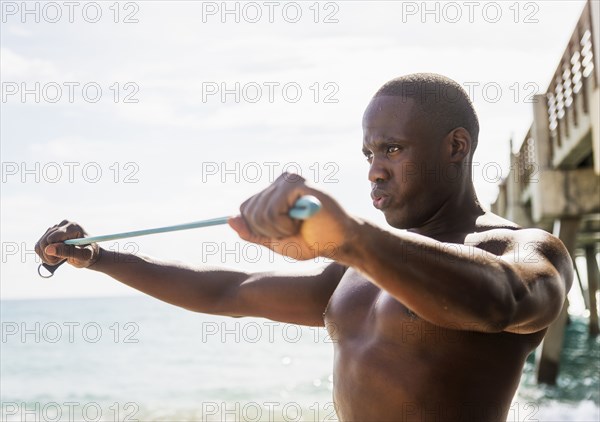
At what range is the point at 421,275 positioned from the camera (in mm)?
1473

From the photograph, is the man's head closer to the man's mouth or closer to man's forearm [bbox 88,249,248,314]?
the man's mouth

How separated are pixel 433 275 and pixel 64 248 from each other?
5.49 feet

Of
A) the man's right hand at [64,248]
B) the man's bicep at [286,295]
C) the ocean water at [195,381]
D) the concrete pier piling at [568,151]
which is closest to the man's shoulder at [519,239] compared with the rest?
the man's bicep at [286,295]

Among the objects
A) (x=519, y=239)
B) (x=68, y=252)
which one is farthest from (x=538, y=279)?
(x=68, y=252)

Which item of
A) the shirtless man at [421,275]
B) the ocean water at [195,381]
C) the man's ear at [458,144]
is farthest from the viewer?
the ocean water at [195,381]

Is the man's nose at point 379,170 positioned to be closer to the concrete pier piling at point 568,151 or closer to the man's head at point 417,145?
the man's head at point 417,145

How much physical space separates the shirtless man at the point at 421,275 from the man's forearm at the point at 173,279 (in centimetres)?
29

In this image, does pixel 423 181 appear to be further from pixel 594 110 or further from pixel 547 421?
pixel 547 421

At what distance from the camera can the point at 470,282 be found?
1503 mm

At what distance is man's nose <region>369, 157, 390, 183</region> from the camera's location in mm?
2150

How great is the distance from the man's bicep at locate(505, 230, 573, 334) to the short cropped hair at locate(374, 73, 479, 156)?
43 centimetres

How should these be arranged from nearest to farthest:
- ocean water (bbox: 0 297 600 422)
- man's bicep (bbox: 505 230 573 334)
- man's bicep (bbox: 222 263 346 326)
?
man's bicep (bbox: 505 230 573 334) < man's bicep (bbox: 222 263 346 326) < ocean water (bbox: 0 297 600 422)

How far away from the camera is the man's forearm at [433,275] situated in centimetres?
144

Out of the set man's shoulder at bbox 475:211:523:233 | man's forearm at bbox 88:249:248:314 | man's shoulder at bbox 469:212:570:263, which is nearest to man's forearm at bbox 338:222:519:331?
man's shoulder at bbox 469:212:570:263
